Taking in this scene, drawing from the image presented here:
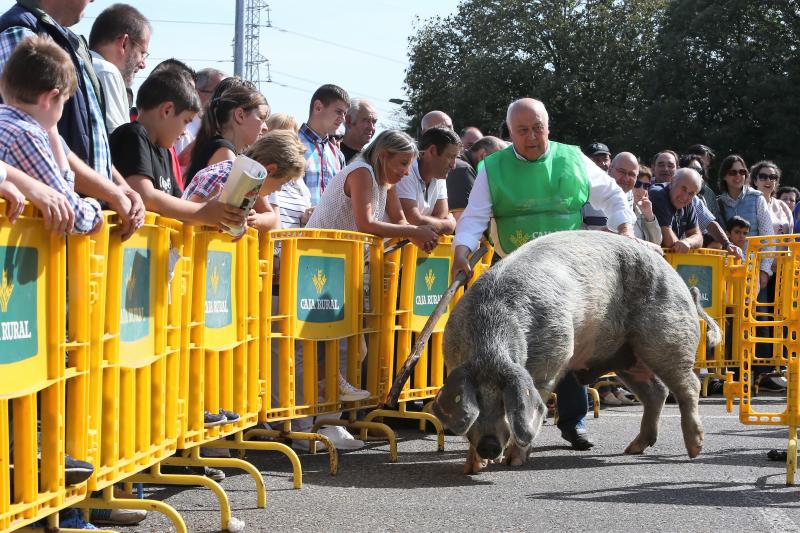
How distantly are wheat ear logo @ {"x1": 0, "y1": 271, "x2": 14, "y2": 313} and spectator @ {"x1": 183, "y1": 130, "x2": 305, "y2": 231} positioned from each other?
2330mm

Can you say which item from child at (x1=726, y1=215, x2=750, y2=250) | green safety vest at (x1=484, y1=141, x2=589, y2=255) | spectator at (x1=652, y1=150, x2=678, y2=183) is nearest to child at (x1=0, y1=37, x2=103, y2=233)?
green safety vest at (x1=484, y1=141, x2=589, y2=255)

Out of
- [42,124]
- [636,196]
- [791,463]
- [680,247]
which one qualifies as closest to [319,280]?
[791,463]

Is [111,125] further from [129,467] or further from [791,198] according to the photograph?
[791,198]

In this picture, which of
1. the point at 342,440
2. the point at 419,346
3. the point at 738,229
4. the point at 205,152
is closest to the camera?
the point at 205,152

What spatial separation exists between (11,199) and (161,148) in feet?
7.77

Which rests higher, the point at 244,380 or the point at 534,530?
the point at 244,380

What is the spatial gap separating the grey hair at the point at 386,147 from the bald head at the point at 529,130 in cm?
69

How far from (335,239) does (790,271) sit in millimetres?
2636

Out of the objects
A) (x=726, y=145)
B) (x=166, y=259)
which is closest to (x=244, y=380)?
(x=166, y=259)

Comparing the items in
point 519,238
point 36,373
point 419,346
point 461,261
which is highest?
point 519,238

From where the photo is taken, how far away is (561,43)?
56.3 metres

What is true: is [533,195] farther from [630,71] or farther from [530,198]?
[630,71]

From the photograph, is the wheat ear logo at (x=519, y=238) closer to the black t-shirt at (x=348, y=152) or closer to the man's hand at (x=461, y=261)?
the man's hand at (x=461, y=261)

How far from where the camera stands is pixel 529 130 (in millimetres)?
7867
